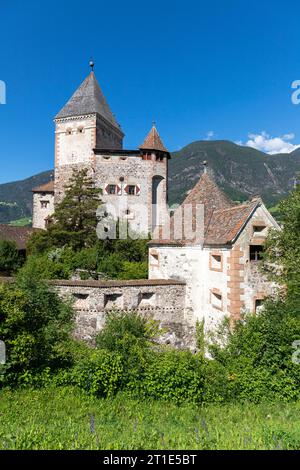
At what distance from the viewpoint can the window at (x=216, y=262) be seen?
14798 mm

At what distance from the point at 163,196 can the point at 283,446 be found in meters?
30.6

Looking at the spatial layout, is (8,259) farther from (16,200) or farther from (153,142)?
(16,200)

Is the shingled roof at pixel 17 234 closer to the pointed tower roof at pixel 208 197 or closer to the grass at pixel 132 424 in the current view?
the pointed tower roof at pixel 208 197

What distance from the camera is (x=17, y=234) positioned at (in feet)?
116

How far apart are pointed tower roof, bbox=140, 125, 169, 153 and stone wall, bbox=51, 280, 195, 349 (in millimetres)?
20132

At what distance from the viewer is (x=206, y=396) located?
9930 mm

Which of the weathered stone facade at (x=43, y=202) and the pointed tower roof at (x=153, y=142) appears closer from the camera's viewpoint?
the pointed tower roof at (x=153, y=142)

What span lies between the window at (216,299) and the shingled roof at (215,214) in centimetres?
241

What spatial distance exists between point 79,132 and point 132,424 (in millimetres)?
32898

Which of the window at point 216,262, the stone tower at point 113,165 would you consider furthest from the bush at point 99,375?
the stone tower at point 113,165

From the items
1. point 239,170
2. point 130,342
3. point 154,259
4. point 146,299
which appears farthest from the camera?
point 239,170

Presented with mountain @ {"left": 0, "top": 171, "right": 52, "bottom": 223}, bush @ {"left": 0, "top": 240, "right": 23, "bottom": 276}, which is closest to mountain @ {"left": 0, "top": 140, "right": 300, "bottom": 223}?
mountain @ {"left": 0, "top": 171, "right": 52, "bottom": 223}

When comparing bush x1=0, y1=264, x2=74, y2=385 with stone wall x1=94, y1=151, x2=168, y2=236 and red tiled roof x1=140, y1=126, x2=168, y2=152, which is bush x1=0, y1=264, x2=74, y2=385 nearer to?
stone wall x1=94, y1=151, x2=168, y2=236

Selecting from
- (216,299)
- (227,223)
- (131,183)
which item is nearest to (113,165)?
(131,183)
